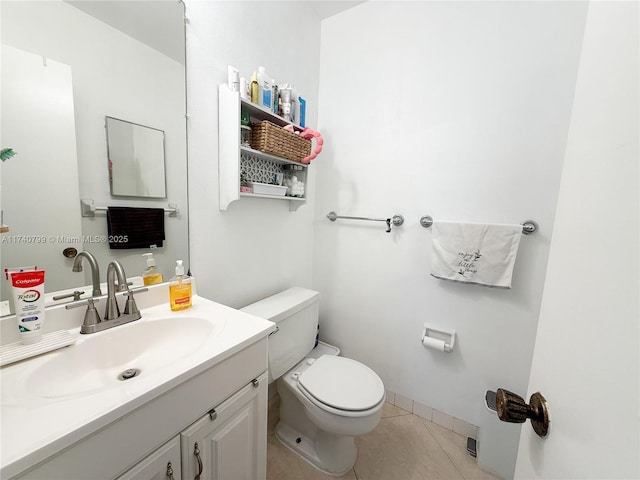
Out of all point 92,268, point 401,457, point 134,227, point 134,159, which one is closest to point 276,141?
point 134,159

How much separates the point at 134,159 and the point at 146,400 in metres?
0.81

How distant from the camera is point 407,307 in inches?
63.3

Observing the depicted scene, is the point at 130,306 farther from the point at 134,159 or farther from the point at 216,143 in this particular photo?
the point at 216,143

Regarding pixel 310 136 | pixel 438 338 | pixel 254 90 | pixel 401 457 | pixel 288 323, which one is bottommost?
pixel 401 457

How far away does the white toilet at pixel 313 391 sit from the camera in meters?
1.15

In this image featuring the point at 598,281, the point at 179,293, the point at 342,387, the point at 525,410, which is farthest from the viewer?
the point at 342,387

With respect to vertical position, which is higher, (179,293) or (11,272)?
(11,272)

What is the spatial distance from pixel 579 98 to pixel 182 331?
1.24 meters

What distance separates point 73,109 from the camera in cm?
79

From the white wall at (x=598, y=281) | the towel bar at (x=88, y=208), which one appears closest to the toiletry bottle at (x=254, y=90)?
the towel bar at (x=88, y=208)

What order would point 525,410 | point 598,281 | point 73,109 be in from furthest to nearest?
point 73,109 < point 525,410 < point 598,281

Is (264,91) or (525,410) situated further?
(264,91)

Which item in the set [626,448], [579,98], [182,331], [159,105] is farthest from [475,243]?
[159,105]

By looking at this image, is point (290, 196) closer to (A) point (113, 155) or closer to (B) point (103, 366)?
(A) point (113, 155)
